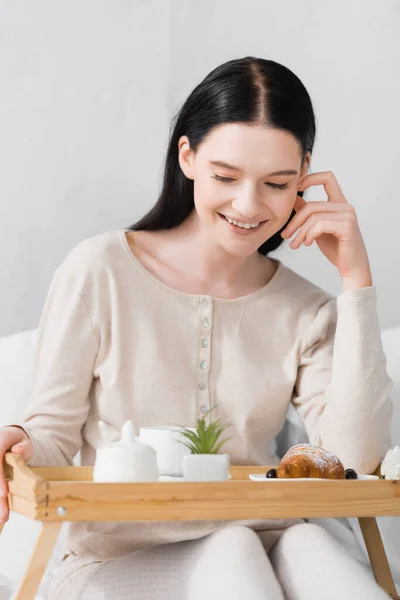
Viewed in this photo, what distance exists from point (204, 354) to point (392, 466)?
1.30 feet

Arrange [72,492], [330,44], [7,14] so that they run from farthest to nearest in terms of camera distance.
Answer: [330,44] < [7,14] < [72,492]

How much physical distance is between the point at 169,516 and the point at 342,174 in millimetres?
1462

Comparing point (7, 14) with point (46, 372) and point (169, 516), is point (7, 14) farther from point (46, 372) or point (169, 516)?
point (169, 516)

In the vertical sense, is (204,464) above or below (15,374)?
above

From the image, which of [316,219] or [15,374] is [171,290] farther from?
[15,374]

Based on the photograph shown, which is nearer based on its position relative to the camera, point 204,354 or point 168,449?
point 168,449

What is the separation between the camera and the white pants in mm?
1118

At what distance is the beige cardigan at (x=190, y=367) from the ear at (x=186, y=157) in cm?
17

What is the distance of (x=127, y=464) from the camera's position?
1.13m

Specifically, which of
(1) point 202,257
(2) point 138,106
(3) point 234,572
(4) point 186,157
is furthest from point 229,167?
(2) point 138,106

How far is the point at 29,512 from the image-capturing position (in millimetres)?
1049

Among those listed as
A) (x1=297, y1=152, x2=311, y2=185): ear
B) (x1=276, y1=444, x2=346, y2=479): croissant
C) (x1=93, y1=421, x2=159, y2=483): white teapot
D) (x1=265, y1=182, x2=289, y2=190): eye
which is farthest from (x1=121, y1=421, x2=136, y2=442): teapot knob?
(x1=297, y1=152, x2=311, y2=185): ear

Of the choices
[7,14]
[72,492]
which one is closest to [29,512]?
[72,492]

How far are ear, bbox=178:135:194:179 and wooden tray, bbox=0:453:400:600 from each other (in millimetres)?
617
